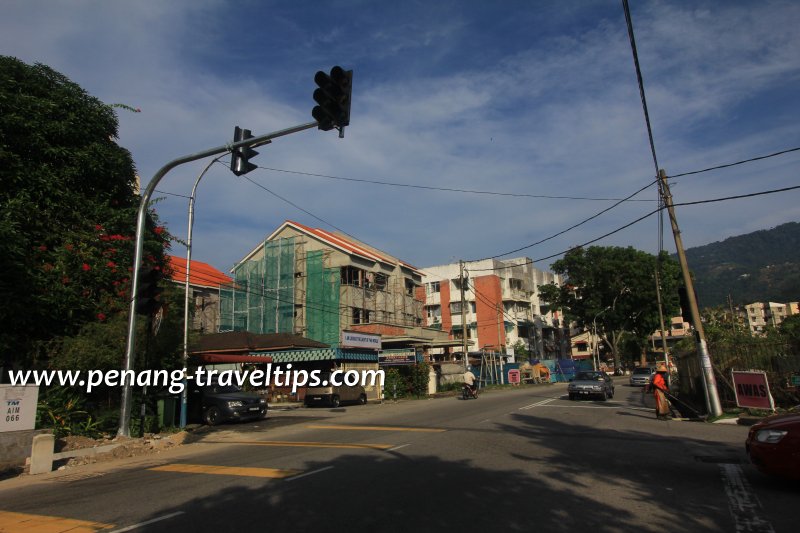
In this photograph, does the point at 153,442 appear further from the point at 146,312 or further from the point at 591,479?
the point at 591,479

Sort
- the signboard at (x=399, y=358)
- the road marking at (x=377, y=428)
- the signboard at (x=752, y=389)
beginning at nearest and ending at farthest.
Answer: the road marking at (x=377, y=428), the signboard at (x=752, y=389), the signboard at (x=399, y=358)

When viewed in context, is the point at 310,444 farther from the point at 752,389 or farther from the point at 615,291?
the point at 615,291

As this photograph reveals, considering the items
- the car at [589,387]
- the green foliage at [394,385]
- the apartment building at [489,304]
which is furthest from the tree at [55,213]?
the apartment building at [489,304]

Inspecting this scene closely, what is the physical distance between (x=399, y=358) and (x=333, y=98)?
26032 mm

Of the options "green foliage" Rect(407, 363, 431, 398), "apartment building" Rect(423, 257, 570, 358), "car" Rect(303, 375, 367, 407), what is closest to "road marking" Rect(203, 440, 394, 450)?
"car" Rect(303, 375, 367, 407)

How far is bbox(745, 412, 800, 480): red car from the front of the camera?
648 cm

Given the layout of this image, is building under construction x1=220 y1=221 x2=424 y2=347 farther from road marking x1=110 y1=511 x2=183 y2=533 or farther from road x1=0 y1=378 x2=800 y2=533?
A: road marking x1=110 y1=511 x2=183 y2=533

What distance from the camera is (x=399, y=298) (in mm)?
47906

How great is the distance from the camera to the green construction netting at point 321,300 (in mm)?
41438

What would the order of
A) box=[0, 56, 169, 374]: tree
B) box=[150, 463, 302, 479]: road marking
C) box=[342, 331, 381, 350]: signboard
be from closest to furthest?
box=[150, 463, 302, 479]: road marking → box=[0, 56, 169, 374]: tree → box=[342, 331, 381, 350]: signboard

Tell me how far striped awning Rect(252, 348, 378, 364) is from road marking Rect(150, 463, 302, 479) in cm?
1999

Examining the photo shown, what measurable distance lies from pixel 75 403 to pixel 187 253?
7412 mm

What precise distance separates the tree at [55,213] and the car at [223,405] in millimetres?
5174

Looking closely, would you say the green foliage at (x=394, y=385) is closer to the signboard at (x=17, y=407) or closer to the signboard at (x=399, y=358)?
the signboard at (x=399, y=358)
